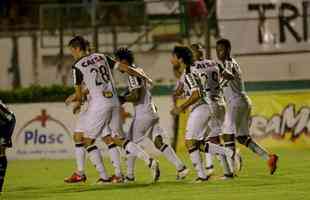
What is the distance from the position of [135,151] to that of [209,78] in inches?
64.7

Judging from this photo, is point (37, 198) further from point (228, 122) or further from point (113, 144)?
point (228, 122)

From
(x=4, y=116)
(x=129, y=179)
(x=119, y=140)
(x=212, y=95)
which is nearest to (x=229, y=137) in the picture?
(x=212, y=95)

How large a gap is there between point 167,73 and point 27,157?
4386 millimetres

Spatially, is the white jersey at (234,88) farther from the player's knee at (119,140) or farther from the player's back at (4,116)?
the player's back at (4,116)

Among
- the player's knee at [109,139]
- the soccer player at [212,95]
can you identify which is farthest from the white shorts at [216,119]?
the player's knee at [109,139]

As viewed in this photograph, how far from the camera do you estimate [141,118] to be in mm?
17391

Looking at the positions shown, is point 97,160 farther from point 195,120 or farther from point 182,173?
point 195,120

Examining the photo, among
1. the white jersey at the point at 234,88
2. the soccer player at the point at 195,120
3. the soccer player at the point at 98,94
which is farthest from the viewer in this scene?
the white jersey at the point at 234,88

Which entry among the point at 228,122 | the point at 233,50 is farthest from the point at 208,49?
the point at 228,122

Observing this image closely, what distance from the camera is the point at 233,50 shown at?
27.8 metres

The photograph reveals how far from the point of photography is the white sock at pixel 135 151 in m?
16.8

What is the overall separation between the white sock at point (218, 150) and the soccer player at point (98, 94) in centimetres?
85

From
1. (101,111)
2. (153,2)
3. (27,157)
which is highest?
(153,2)

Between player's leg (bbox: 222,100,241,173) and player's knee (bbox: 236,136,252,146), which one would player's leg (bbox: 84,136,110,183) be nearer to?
player's leg (bbox: 222,100,241,173)
